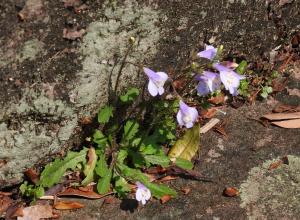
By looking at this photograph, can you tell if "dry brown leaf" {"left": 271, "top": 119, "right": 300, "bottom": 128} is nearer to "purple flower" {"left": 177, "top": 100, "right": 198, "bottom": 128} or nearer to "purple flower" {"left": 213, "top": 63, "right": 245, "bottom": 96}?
"purple flower" {"left": 213, "top": 63, "right": 245, "bottom": 96}

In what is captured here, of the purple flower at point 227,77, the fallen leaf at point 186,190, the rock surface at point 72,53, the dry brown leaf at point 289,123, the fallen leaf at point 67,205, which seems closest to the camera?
the rock surface at point 72,53

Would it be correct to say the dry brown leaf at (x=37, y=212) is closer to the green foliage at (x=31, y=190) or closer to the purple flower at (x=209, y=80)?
the green foliage at (x=31, y=190)

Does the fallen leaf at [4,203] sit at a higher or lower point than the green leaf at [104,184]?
lower

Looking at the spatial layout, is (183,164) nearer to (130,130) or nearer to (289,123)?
(130,130)

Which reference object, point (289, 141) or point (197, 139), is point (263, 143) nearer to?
point (289, 141)

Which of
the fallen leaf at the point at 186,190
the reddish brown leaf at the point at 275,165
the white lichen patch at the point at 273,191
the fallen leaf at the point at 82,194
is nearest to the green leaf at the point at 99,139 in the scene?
the fallen leaf at the point at 82,194

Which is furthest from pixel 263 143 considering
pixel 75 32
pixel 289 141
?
pixel 75 32

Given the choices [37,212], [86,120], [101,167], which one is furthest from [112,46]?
[37,212]
